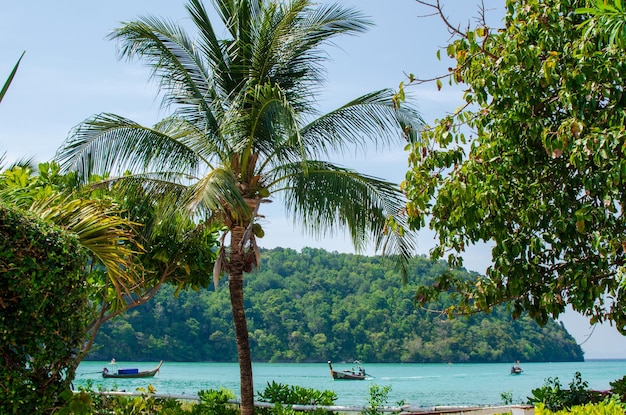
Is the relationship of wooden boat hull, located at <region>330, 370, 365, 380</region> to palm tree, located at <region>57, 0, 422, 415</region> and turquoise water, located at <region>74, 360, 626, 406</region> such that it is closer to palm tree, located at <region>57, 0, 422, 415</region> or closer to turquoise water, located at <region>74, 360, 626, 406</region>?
turquoise water, located at <region>74, 360, 626, 406</region>

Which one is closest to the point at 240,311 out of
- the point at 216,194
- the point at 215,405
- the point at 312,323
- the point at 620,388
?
the point at 215,405

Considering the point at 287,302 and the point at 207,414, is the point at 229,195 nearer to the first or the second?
the point at 207,414

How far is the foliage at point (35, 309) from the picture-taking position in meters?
5.68

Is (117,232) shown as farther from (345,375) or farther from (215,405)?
(345,375)

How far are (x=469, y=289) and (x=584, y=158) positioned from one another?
2.32 m

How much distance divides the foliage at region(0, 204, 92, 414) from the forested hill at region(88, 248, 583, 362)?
46.4m

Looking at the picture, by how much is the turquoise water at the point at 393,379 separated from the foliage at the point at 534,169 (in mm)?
34390

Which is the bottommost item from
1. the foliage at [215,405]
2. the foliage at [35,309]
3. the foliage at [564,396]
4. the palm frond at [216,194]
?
the foliage at [215,405]

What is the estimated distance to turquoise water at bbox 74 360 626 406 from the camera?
47.0 meters

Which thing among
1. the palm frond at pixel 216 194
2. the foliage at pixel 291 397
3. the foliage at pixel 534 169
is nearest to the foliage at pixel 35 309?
the palm frond at pixel 216 194

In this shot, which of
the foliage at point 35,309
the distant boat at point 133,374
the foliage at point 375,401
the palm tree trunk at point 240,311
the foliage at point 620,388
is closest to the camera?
the foliage at point 35,309

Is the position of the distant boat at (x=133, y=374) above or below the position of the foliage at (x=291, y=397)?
below

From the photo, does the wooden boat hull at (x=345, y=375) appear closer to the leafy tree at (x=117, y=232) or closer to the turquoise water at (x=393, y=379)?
the turquoise water at (x=393, y=379)

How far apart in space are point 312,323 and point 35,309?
2103 inches
